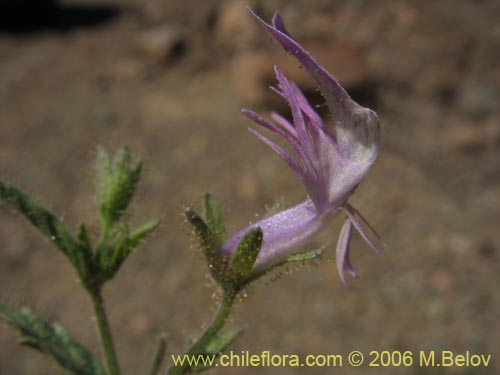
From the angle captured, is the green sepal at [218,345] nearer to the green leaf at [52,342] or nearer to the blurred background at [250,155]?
the green leaf at [52,342]

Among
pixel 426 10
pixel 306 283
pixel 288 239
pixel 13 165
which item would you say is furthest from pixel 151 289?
pixel 426 10

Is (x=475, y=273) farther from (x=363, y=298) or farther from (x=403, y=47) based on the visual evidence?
(x=403, y=47)

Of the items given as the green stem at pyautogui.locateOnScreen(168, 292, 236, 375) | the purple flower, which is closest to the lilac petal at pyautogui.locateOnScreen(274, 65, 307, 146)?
the purple flower

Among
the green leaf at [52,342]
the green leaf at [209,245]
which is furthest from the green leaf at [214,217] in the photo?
the green leaf at [52,342]

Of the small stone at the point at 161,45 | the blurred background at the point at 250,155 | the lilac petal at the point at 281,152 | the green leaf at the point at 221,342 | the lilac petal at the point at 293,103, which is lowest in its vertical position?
the blurred background at the point at 250,155

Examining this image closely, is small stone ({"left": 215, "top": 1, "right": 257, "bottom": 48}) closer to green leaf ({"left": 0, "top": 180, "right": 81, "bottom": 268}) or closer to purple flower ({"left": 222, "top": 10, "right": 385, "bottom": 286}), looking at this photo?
green leaf ({"left": 0, "top": 180, "right": 81, "bottom": 268})

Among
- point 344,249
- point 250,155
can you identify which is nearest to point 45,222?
point 344,249

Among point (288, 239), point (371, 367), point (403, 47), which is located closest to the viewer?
point (288, 239)
